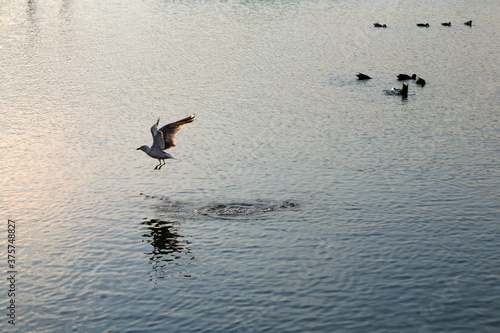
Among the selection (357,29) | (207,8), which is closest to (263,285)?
(357,29)

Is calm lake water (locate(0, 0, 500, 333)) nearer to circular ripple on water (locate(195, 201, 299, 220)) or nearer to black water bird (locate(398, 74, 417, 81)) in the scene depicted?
circular ripple on water (locate(195, 201, 299, 220))

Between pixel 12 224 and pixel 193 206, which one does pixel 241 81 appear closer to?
pixel 193 206

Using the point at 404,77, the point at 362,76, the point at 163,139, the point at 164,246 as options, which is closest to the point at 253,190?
the point at 163,139

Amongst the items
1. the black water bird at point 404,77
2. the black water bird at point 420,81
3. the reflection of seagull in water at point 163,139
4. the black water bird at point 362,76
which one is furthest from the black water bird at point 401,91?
the reflection of seagull in water at point 163,139

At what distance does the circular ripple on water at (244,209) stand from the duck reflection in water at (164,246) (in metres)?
2.89

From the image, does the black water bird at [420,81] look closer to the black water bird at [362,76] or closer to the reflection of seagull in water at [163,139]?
the black water bird at [362,76]

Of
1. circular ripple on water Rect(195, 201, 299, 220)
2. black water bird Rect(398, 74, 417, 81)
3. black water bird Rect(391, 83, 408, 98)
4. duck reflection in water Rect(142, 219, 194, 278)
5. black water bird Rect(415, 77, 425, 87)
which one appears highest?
black water bird Rect(398, 74, 417, 81)

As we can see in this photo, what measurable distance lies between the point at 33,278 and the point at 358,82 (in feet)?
160

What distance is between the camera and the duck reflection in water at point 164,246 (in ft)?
105

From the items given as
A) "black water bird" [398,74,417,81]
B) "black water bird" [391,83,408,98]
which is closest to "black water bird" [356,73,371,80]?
"black water bird" [398,74,417,81]

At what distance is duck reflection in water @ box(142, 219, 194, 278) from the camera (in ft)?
105

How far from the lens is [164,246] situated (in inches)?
1353

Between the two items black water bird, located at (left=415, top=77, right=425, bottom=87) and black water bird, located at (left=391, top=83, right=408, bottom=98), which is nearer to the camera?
black water bird, located at (left=391, top=83, right=408, bottom=98)

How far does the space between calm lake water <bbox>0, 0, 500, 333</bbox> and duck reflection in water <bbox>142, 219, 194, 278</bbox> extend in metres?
0.13
